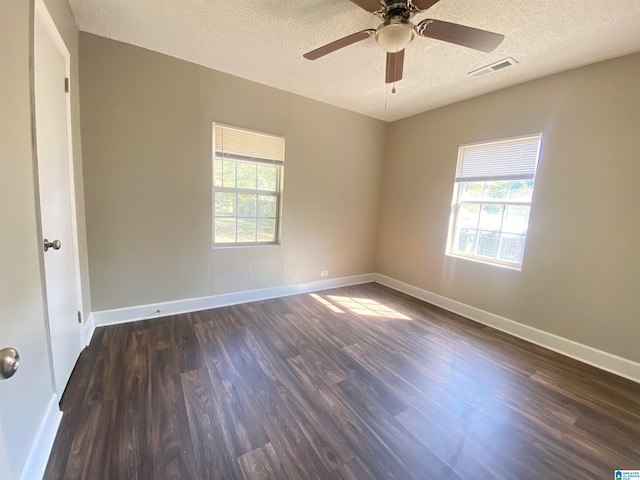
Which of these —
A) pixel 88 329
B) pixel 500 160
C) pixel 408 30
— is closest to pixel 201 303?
pixel 88 329

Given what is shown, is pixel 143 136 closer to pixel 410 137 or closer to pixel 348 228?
pixel 348 228

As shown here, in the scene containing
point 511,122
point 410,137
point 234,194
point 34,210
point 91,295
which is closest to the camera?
point 34,210

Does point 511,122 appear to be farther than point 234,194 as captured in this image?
No

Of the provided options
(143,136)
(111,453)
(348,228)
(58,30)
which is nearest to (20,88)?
(58,30)

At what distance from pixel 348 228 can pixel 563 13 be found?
3.08 m

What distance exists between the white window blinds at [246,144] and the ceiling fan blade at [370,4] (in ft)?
6.48

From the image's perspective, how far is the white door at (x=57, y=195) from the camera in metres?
Result: 1.48

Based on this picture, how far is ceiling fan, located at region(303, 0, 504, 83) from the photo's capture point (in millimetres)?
1552

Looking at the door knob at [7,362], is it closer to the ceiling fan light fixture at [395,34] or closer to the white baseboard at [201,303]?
the ceiling fan light fixture at [395,34]

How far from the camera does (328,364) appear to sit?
2.22 m

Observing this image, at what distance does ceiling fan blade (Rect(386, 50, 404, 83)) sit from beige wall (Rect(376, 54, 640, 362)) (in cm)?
164

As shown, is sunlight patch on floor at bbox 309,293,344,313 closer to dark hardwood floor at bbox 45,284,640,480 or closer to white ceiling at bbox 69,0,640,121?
dark hardwood floor at bbox 45,284,640,480

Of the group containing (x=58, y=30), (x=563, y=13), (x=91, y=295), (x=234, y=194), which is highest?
(x=563, y=13)

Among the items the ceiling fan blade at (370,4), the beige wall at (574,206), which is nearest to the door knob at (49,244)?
the ceiling fan blade at (370,4)
